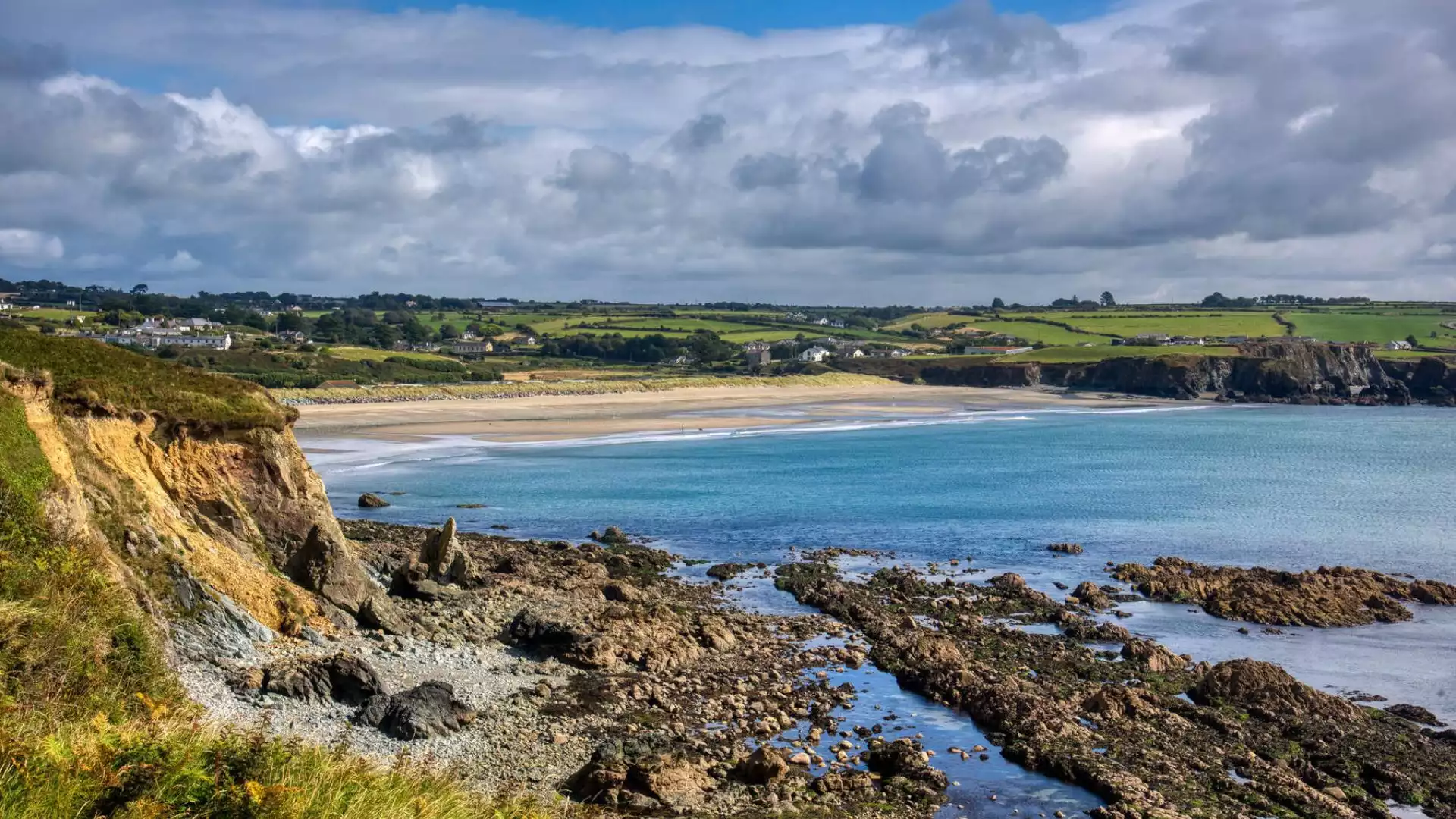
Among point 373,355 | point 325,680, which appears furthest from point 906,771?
point 373,355

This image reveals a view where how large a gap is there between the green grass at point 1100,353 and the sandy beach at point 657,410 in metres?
12.8

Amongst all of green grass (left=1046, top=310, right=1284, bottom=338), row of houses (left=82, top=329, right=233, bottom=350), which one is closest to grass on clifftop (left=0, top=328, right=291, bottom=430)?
row of houses (left=82, top=329, right=233, bottom=350)

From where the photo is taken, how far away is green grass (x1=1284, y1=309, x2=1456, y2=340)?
165 m

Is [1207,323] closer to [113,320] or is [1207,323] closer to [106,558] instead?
[113,320]

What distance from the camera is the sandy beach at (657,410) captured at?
75812mm

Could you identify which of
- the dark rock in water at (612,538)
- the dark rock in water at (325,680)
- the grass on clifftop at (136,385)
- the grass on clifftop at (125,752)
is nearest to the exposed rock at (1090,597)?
the dark rock in water at (612,538)

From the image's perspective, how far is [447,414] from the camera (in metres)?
84.5

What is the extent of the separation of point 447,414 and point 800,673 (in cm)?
6753

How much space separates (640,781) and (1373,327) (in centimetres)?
18877

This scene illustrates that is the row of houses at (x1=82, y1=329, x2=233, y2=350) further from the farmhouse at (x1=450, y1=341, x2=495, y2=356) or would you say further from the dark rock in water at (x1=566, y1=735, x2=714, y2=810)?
the dark rock in water at (x1=566, y1=735, x2=714, y2=810)

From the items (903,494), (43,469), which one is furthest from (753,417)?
(43,469)

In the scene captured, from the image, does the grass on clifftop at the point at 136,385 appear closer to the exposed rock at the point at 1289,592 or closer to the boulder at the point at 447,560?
the boulder at the point at 447,560

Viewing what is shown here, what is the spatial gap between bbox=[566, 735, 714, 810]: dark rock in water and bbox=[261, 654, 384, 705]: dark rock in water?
3.73 meters

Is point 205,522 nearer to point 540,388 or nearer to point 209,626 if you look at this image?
point 209,626
